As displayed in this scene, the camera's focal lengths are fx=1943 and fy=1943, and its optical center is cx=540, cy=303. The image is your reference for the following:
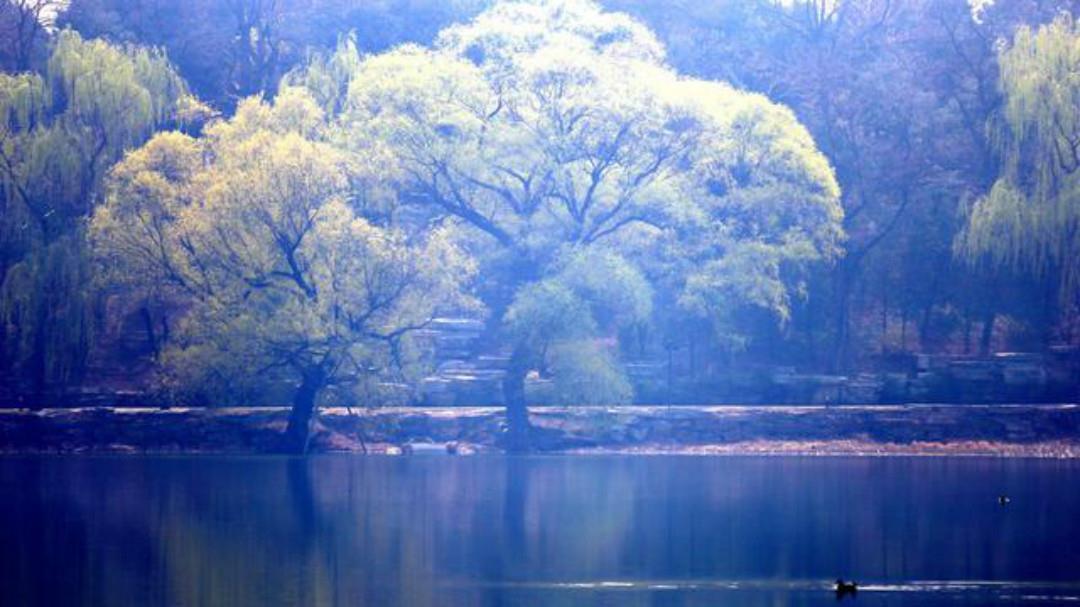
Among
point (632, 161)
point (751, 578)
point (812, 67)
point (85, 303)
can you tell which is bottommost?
point (751, 578)

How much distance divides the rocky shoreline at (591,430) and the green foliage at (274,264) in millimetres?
1930

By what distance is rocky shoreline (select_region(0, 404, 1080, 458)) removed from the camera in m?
54.3

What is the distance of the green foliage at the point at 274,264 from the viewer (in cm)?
5206

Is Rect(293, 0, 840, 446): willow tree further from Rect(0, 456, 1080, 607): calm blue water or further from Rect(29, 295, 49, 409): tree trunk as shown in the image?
Rect(29, 295, 49, 409): tree trunk

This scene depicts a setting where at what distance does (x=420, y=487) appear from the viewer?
41625mm

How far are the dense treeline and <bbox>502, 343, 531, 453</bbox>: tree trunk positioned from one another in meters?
0.09

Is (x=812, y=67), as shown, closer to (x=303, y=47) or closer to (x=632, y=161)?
(x=632, y=161)

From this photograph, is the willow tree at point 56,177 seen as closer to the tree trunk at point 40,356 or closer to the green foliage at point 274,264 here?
the tree trunk at point 40,356

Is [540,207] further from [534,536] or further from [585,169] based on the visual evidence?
[534,536]

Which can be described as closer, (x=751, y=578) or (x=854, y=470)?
(x=751, y=578)

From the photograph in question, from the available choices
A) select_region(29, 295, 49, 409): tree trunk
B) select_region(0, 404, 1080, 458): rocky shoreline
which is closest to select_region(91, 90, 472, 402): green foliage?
select_region(0, 404, 1080, 458): rocky shoreline

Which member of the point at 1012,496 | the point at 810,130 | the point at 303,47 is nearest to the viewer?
the point at 1012,496

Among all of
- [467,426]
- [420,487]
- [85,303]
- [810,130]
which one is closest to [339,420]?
[467,426]

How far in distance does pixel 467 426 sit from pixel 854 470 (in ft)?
42.4
